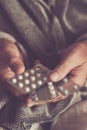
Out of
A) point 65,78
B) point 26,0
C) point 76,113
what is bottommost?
point 76,113

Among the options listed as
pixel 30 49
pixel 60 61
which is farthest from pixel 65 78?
pixel 30 49

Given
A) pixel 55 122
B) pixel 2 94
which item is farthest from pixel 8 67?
pixel 55 122

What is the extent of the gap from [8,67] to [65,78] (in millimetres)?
138

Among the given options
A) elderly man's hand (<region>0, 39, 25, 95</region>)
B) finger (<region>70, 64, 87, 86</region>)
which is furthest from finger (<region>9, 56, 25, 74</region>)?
finger (<region>70, 64, 87, 86</region>)

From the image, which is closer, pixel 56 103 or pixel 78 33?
pixel 56 103

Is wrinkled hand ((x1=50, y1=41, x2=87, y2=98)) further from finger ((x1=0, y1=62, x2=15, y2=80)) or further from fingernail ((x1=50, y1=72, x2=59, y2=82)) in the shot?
finger ((x1=0, y1=62, x2=15, y2=80))

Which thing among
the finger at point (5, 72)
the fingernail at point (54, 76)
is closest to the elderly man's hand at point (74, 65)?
the fingernail at point (54, 76)

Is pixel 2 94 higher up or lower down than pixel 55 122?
higher up

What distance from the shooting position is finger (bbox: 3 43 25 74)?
0.82 meters

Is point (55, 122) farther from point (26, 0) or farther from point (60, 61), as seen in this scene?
point (26, 0)

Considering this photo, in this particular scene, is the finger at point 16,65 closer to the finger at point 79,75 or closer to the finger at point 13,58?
the finger at point 13,58

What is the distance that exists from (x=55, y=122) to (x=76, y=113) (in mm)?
55

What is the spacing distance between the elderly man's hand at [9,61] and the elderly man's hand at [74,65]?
79mm

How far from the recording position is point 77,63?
0.91m
